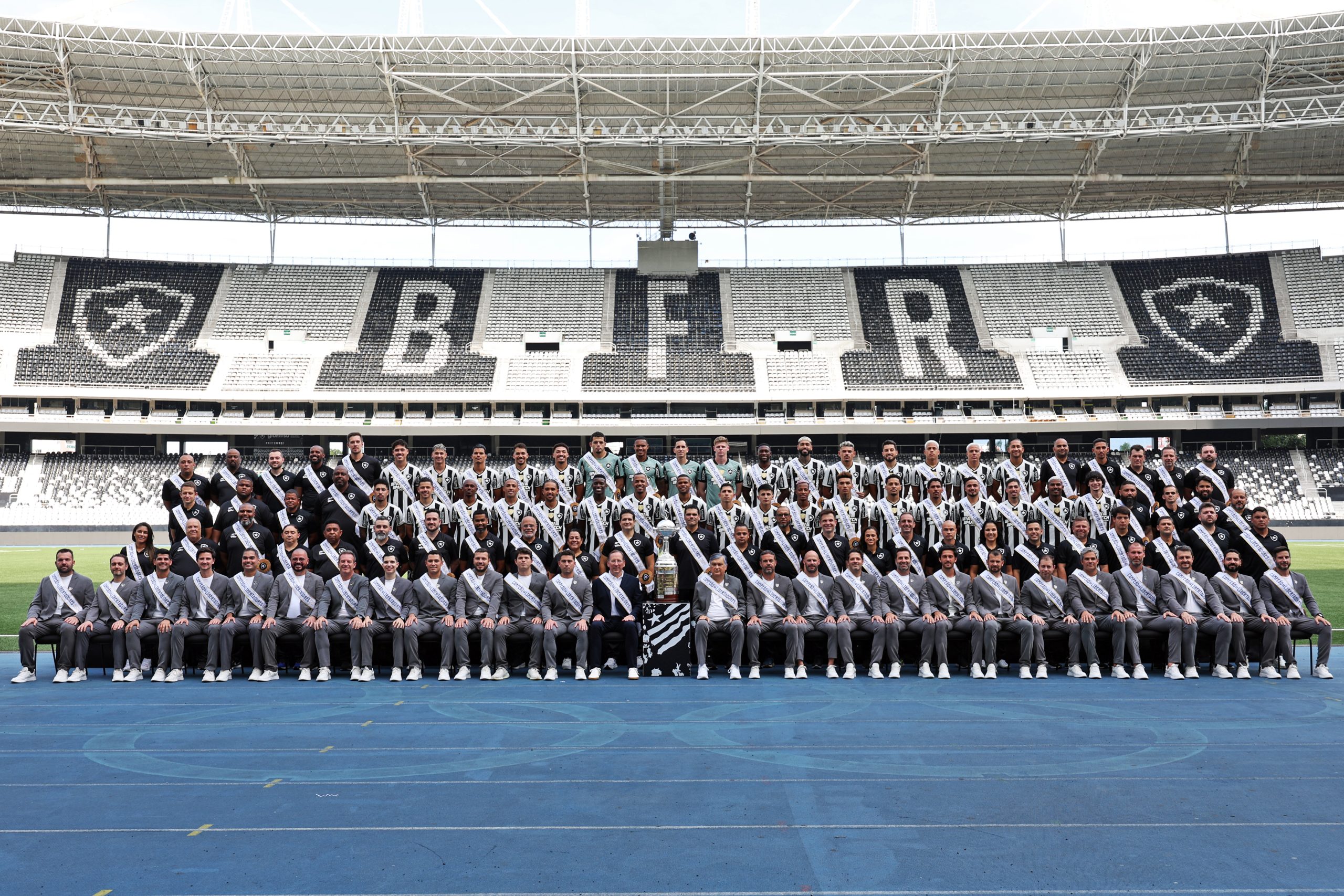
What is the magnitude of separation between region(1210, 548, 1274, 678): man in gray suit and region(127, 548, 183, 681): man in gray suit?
31.3 ft

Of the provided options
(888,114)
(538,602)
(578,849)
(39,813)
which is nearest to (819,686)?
(538,602)

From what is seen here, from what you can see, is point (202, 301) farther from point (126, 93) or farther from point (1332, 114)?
point (1332, 114)

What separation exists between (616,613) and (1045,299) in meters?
32.1

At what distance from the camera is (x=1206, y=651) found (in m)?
9.25

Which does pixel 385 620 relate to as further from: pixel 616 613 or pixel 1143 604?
pixel 1143 604

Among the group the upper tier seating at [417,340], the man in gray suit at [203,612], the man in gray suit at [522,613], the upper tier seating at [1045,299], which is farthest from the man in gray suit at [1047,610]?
the upper tier seating at [1045,299]

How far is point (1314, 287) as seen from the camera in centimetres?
3528

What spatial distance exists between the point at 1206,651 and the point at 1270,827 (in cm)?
506

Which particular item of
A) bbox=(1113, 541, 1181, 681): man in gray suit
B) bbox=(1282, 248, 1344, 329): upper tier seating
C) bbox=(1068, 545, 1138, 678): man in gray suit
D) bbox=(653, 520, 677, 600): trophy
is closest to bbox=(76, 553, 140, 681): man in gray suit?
bbox=(653, 520, 677, 600): trophy

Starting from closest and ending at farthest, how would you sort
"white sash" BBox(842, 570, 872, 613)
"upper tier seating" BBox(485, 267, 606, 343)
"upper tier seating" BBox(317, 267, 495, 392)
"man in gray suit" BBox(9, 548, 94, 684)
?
"man in gray suit" BBox(9, 548, 94, 684)
"white sash" BBox(842, 570, 872, 613)
"upper tier seating" BBox(317, 267, 495, 392)
"upper tier seating" BBox(485, 267, 606, 343)

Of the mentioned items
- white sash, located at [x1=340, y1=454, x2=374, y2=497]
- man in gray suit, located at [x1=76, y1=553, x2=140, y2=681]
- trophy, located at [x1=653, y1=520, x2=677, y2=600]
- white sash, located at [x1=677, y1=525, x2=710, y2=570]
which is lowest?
man in gray suit, located at [x1=76, y1=553, x2=140, y2=681]

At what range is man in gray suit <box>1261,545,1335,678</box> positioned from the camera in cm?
895

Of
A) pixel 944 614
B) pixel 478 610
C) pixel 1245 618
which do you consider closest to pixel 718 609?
pixel 944 614

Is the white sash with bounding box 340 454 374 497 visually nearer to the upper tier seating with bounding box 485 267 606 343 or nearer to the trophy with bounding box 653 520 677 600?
the trophy with bounding box 653 520 677 600
